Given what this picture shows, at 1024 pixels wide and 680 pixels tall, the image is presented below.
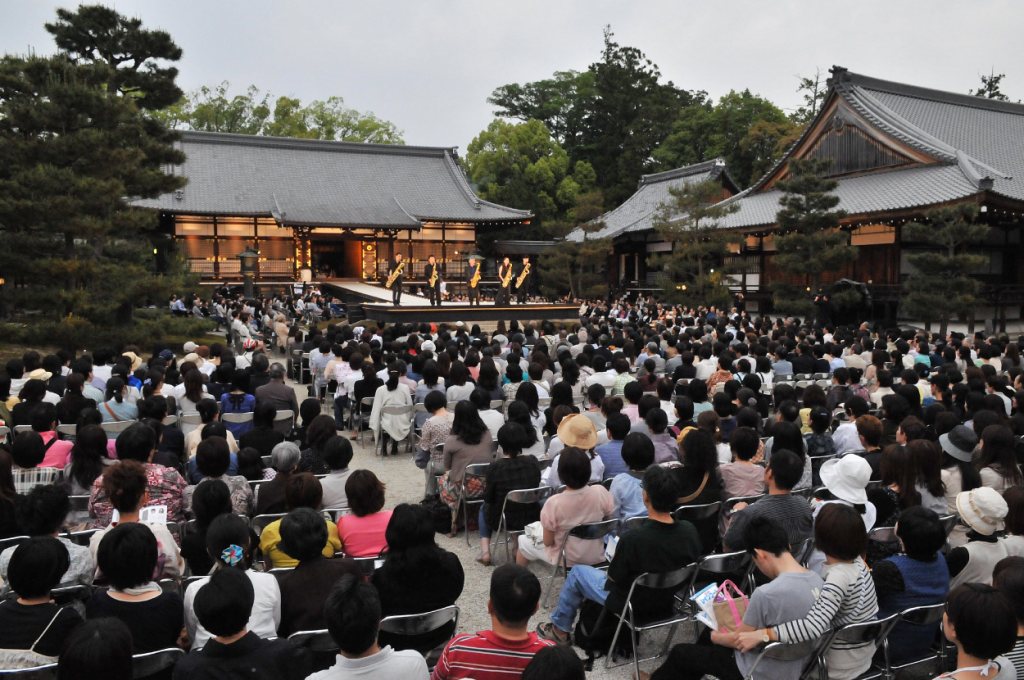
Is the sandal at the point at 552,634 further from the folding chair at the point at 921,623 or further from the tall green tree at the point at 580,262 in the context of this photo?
the tall green tree at the point at 580,262

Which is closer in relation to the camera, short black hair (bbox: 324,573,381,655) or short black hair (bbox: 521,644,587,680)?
short black hair (bbox: 521,644,587,680)

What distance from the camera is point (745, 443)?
4.61m

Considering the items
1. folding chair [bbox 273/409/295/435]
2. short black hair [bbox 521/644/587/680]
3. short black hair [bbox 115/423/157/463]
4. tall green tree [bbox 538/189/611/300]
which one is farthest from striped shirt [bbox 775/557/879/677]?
tall green tree [bbox 538/189/611/300]

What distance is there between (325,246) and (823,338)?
23.1m

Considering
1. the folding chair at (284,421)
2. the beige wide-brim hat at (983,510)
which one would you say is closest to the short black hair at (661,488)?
the beige wide-brim hat at (983,510)

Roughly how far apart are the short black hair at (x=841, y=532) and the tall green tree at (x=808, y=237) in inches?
638

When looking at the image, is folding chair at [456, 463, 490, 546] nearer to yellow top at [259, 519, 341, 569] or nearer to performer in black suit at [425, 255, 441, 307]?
yellow top at [259, 519, 341, 569]

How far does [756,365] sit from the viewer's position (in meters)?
8.90

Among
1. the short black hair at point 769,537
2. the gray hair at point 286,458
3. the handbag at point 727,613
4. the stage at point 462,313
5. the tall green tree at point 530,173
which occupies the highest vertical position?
the tall green tree at point 530,173

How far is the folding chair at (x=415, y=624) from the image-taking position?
9.32 feet

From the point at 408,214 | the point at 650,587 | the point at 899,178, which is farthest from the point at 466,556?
the point at 408,214

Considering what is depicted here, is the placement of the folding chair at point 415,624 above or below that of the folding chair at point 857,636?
above

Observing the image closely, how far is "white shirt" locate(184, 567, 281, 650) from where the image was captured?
2.89 metres

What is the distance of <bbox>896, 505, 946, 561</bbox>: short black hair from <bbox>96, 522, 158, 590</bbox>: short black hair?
3.25 m
